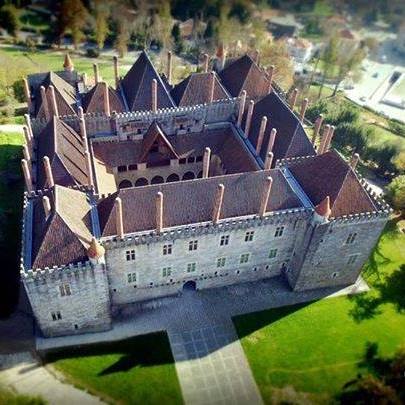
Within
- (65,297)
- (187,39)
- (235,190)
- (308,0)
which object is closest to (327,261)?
(235,190)

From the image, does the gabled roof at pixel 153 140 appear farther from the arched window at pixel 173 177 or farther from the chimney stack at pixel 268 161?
the chimney stack at pixel 268 161

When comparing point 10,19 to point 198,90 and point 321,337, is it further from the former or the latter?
point 321,337

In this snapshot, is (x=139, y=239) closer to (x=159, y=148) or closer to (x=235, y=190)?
(x=235, y=190)

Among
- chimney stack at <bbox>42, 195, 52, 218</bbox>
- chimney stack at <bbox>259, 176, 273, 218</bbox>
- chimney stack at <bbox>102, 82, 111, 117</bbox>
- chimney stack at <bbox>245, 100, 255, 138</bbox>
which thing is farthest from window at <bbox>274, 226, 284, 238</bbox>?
chimney stack at <bbox>102, 82, 111, 117</bbox>

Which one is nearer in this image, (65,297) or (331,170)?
(65,297)

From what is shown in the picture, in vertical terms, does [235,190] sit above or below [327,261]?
above

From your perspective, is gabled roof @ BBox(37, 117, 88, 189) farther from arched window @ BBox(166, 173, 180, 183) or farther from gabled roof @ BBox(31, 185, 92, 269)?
arched window @ BBox(166, 173, 180, 183)
